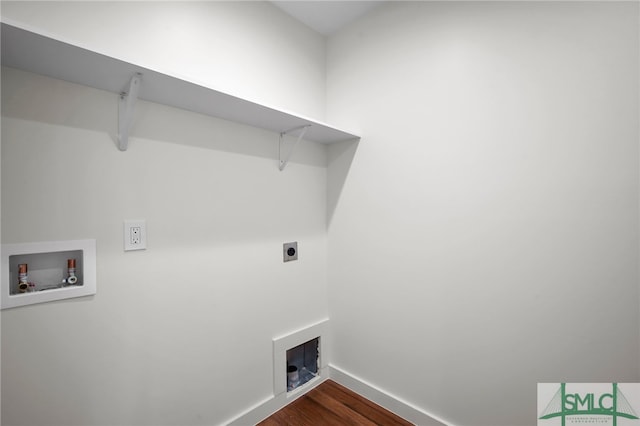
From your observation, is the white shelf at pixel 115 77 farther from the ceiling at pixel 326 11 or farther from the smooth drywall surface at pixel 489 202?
the ceiling at pixel 326 11

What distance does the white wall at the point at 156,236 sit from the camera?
3.00 feet

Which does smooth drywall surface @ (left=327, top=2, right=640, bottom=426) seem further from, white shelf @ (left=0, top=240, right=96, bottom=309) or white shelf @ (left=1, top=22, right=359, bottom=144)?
white shelf @ (left=0, top=240, right=96, bottom=309)

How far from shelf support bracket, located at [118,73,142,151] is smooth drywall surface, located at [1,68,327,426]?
31 millimetres

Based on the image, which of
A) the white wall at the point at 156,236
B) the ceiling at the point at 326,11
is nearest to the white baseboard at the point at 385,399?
the white wall at the point at 156,236

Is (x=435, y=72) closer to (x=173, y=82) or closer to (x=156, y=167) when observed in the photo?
(x=173, y=82)

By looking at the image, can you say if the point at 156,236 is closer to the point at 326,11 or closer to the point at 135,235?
the point at 135,235

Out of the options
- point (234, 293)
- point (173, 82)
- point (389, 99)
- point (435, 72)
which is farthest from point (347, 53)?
point (234, 293)

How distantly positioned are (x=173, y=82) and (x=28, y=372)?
3.72 feet

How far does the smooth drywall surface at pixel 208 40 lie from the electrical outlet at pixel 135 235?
0.61 meters

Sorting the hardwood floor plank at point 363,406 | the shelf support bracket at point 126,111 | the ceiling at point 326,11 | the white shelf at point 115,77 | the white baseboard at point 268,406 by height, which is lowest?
the hardwood floor plank at point 363,406

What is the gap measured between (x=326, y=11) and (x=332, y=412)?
2467 mm

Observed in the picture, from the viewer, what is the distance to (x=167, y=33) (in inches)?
47.2

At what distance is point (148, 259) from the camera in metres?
1.15

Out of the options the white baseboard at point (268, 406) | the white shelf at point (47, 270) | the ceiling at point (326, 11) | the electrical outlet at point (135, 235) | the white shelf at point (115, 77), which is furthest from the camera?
the ceiling at point (326, 11)
